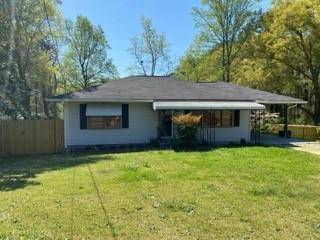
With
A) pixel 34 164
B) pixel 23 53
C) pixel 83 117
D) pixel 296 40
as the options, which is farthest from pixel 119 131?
A: pixel 296 40

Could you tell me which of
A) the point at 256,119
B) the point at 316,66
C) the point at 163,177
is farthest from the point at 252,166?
the point at 316,66

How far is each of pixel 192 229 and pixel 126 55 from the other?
4326cm

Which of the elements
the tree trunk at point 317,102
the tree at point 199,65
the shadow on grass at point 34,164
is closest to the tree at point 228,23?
the tree at point 199,65

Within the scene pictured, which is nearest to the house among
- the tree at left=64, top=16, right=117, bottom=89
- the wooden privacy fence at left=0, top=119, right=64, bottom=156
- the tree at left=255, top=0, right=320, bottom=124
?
the wooden privacy fence at left=0, top=119, right=64, bottom=156

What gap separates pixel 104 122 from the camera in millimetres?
18922

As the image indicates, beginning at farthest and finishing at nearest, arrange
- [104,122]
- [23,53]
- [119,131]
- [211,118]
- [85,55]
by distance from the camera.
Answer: [85,55], [23,53], [211,118], [119,131], [104,122]

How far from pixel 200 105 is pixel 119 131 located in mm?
4648

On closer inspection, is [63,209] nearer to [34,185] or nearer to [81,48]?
[34,185]

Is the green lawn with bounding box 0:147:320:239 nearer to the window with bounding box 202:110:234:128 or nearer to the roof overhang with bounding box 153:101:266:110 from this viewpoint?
the roof overhang with bounding box 153:101:266:110

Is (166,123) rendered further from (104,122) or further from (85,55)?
(85,55)

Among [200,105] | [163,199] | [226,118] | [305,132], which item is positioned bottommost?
[163,199]

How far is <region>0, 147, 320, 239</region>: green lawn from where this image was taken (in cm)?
583

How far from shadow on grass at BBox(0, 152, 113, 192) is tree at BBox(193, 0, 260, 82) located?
83.8ft

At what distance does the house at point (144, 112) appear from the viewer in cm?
1858
